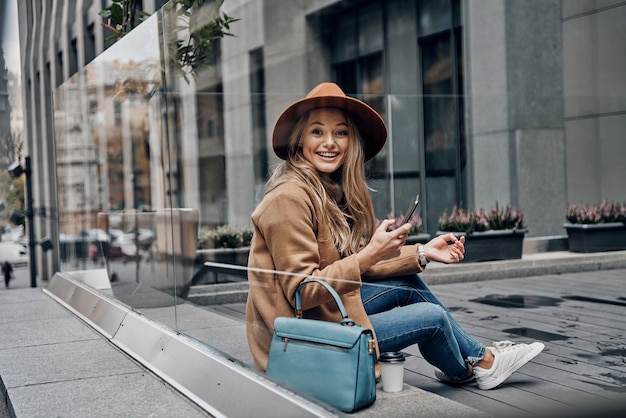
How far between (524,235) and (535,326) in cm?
58

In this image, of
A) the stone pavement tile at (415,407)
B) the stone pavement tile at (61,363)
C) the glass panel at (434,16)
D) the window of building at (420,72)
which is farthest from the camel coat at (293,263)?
the glass panel at (434,16)

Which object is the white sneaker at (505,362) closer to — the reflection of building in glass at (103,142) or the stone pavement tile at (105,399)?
the stone pavement tile at (105,399)

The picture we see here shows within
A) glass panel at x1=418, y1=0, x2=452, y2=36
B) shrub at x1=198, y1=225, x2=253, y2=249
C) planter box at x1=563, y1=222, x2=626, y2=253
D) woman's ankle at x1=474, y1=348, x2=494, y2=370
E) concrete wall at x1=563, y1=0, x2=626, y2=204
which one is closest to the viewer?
concrete wall at x1=563, y1=0, x2=626, y2=204

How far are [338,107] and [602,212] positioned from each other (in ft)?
3.51

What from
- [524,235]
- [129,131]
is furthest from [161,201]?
[524,235]

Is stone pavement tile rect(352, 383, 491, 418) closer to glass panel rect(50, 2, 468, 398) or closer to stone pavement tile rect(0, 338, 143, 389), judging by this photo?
glass panel rect(50, 2, 468, 398)

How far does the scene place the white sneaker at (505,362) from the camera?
3.31m

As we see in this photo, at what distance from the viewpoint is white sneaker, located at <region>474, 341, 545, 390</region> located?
10.9 ft

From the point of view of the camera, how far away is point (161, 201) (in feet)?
17.7

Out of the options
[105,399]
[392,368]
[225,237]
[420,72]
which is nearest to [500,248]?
[392,368]

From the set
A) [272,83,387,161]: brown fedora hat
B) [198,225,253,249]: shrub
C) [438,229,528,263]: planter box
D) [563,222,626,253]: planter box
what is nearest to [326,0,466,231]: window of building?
[438,229,528,263]: planter box

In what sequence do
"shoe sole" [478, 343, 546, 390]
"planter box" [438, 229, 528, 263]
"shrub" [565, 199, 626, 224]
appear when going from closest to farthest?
"shrub" [565, 199, 626, 224]
"shoe sole" [478, 343, 546, 390]
"planter box" [438, 229, 528, 263]

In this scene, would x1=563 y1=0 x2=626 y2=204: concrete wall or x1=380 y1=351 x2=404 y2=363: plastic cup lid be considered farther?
x1=380 y1=351 x2=404 y2=363: plastic cup lid

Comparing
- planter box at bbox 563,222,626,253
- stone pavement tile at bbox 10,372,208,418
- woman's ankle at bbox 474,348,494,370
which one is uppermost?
planter box at bbox 563,222,626,253
